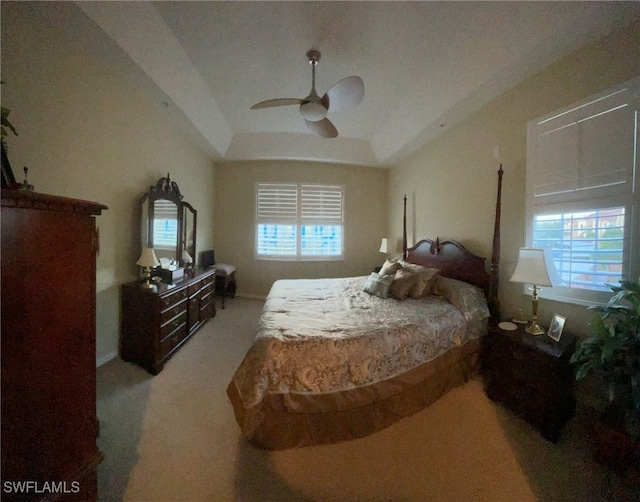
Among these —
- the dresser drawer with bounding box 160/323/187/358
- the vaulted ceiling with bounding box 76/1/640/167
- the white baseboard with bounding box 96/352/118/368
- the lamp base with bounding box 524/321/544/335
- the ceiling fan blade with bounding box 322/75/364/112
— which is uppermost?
the vaulted ceiling with bounding box 76/1/640/167

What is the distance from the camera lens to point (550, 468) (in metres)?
1.33

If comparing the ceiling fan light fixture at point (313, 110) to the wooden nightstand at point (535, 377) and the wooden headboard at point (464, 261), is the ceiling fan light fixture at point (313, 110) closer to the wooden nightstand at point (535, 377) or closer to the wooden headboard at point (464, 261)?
the wooden headboard at point (464, 261)

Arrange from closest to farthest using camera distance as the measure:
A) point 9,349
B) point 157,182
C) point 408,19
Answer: point 9,349
point 408,19
point 157,182

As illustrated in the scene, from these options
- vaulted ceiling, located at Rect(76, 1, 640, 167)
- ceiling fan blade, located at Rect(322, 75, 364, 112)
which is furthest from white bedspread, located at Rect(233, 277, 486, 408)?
vaulted ceiling, located at Rect(76, 1, 640, 167)

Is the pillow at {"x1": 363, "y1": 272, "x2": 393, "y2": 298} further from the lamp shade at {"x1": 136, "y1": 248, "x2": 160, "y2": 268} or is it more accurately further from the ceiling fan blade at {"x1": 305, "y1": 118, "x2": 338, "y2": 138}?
the lamp shade at {"x1": 136, "y1": 248, "x2": 160, "y2": 268}

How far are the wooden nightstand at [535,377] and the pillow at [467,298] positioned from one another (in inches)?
10.1

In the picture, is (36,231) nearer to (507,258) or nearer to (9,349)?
(9,349)

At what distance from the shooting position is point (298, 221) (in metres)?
4.78

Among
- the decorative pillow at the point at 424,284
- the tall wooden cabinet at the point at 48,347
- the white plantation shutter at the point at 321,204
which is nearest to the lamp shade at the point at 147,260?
the tall wooden cabinet at the point at 48,347

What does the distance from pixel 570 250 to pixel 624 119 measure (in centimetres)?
93

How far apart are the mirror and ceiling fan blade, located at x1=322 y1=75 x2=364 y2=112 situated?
2194 mm

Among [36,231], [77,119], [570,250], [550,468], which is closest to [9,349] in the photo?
[36,231]

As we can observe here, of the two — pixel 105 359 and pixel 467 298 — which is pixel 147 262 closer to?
pixel 105 359

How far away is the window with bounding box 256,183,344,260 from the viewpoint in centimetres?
475
